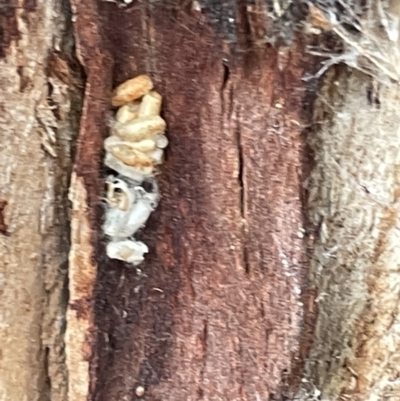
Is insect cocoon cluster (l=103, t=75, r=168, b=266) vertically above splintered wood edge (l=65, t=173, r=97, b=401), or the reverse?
insect cocoon cluster (l=103, t=75, r=168, b=266)

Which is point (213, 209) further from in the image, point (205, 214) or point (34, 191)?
point (34, 191)

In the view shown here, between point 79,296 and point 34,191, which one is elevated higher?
A: point 34,191

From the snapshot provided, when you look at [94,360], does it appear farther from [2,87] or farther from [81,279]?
[2,87]

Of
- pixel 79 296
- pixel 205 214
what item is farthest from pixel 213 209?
pixel 79 296

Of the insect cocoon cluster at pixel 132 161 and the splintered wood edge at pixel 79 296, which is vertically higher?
the insect cocoon cluster at pixel 132 161
